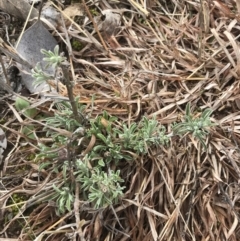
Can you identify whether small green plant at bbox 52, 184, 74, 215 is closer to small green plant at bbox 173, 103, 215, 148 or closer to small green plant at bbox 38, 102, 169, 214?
small green plant at bbox 38, 102, 169, 214

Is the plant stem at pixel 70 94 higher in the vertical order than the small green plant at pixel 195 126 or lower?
higher

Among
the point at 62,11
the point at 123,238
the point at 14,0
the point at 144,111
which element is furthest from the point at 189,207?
the point at 14,0

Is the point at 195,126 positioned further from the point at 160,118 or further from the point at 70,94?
the point at 70,94

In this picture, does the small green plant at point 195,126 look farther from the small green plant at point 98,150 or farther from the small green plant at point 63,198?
the small green plant at point 63,198

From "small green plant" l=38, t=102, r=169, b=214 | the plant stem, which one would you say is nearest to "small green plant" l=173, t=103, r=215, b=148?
"small green plant" l=38, t=102, r=169, b=214

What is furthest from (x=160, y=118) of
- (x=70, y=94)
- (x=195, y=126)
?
(x=70, y=94)

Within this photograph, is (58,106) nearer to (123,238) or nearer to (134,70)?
(134,70)

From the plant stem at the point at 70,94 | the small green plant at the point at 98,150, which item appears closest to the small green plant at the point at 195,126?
the small green plant at the point at 98,150
